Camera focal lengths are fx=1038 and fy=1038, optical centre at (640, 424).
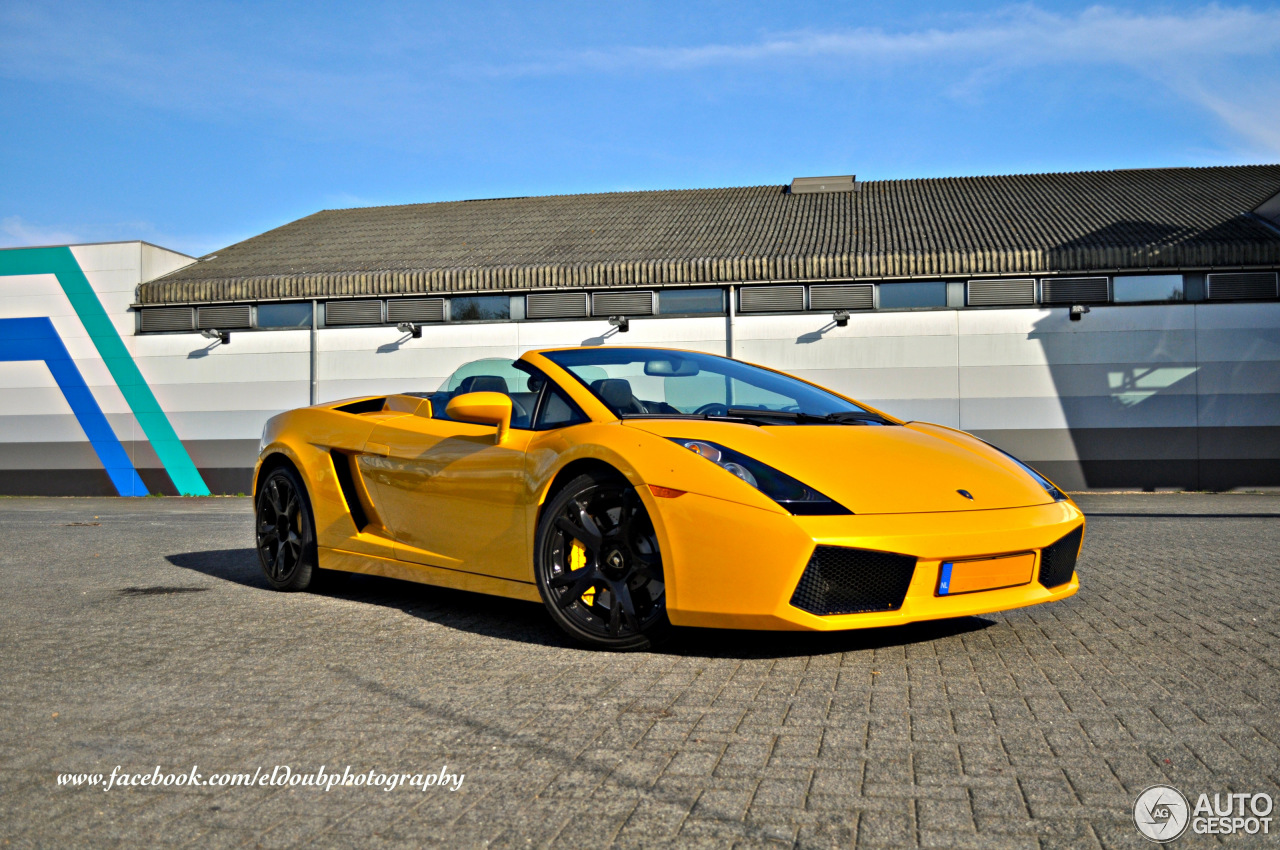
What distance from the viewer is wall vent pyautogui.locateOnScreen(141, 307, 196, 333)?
2167cm

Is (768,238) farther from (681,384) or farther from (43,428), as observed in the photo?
(681,384)

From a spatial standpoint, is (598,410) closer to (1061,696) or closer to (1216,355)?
(1061,696)

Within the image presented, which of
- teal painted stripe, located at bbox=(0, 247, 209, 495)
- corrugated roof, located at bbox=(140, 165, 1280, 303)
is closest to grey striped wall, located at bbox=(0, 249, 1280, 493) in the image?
teal painted stripe, located at bbox=(0, 247, 209, 495)

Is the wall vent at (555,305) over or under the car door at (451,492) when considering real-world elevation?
over

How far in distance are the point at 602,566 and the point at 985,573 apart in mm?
1406

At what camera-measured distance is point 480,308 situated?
2091cm

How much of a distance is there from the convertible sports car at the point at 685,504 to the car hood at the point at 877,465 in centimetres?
1

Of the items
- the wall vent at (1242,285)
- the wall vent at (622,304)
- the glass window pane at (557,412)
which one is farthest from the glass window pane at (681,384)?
the wall vent at (1242,285)

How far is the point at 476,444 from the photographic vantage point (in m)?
4.61

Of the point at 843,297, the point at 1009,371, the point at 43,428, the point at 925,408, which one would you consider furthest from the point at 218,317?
the point at 1009,371

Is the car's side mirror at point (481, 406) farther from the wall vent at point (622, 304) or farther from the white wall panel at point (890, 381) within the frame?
the wall vent at point (622, 304)

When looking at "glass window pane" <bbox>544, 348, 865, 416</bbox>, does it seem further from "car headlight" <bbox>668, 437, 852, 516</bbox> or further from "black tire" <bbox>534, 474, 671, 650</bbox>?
"car headlight" <bbox>668, 437, 852, 516</bbox>

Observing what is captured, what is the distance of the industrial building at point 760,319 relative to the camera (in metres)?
18.3

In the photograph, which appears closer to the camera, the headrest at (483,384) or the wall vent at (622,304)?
the headrest at (483,384)
